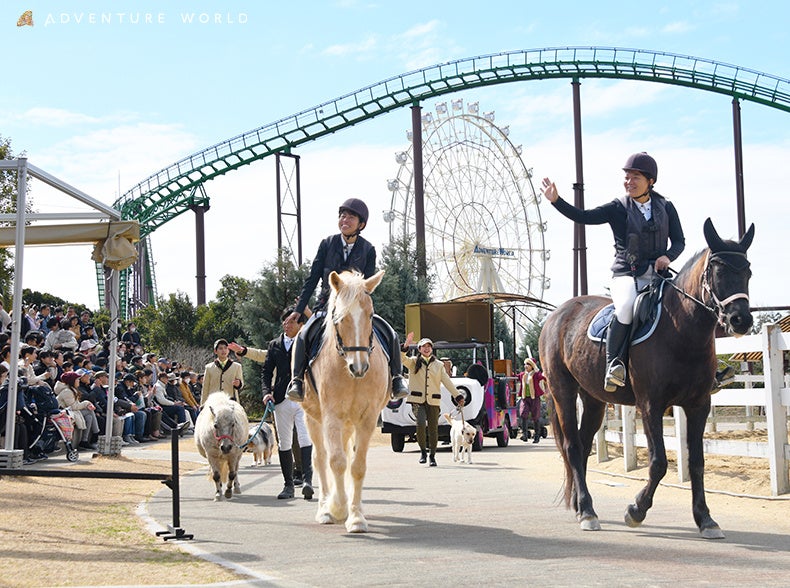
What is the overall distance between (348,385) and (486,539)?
1817mm

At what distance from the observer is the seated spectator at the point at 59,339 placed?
77.2ft

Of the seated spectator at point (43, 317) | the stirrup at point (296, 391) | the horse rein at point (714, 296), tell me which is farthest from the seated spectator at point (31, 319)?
the horse rein at point (714, 296)

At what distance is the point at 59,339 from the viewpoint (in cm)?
2394

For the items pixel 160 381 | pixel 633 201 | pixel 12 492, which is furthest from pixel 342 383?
pixel 160 381

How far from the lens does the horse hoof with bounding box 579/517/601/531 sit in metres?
8.55

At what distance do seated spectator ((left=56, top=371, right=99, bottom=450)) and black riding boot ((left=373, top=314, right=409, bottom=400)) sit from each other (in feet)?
35.9

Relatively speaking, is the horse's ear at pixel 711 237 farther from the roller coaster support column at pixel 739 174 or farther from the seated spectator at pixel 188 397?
the roller coaster support column at pixel 739 174

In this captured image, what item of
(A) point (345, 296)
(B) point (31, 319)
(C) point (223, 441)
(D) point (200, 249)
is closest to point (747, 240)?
(A) point (345, 296)

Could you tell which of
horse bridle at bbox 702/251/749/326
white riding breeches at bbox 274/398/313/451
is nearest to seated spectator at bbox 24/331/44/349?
white riding breeches at bbox 274/398/313/451

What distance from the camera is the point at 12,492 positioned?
11.9 meters

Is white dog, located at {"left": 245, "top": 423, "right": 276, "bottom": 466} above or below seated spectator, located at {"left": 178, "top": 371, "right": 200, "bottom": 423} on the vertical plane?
below

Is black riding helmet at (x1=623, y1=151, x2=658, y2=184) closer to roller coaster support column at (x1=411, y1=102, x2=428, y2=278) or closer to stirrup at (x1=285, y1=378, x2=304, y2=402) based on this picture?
stirrup at (x1=285, y1=378, x2=304, y2=402)

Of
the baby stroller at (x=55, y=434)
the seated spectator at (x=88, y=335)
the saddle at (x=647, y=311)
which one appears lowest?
the baby stroller at (x=55, y=434)

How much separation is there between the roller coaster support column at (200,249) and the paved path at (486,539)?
37.5 meters
